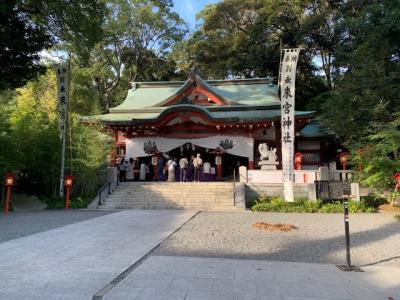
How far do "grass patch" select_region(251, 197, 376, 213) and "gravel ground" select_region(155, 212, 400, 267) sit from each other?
2.00m

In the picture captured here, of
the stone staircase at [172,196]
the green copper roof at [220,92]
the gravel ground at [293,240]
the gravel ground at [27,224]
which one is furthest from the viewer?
the green copper roof at [220,92]

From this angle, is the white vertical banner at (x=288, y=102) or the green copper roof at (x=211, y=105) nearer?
the white vertical banner at (x=288, y=102)

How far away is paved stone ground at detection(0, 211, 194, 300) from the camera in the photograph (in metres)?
4.77

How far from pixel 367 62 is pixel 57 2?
14.0 m

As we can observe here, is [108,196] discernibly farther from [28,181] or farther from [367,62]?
[367,62]

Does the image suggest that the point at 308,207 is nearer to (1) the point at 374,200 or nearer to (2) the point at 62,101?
(1) the point at 374,200

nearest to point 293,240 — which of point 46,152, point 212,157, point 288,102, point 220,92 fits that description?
point 288,102

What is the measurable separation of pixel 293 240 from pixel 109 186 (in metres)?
10.7

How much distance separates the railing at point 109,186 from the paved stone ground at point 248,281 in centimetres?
1038

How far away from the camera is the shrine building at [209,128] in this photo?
2006cm

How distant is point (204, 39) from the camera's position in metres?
33.3

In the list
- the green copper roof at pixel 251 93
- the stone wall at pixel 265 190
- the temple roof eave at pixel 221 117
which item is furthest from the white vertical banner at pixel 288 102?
the green copper roof at pixel 251 93

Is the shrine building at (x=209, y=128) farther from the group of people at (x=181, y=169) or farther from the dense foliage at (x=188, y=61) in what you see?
the dense foliage at (x=188, y=61)

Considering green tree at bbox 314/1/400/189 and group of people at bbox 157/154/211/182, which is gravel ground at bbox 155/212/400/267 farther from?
group of people at bbox 157/154/211/182
